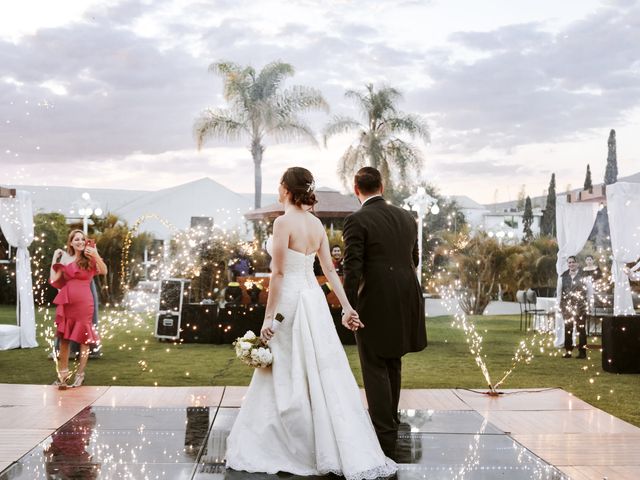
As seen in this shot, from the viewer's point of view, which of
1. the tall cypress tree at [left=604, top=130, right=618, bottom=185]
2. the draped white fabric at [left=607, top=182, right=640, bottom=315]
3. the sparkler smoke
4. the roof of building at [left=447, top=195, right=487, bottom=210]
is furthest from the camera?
the roof of building at [left=447, top=195, right=487, bottom=210]

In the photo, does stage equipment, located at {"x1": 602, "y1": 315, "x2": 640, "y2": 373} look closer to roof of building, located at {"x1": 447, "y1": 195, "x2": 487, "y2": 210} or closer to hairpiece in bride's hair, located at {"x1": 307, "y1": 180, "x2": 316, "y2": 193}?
hairpiece in bride's hair, located at {"x1": 307, "y1": 180, "x2": 316, "y2": 193}

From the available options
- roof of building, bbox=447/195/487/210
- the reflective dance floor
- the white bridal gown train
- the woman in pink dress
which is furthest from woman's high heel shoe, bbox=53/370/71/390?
roof of building, bbox=447/195/487/210

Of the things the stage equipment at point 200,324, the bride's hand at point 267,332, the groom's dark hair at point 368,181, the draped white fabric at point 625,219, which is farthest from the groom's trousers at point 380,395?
the stage equipment at point 200,324

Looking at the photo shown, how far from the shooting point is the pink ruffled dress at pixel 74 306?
25.0ft

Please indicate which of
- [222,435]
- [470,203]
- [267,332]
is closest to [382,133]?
[222,435]

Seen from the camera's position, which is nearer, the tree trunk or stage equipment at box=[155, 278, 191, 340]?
stage equipment at box=[155, 278, 191, 340]

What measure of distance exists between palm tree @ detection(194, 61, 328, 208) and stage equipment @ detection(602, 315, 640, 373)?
21.1 metres

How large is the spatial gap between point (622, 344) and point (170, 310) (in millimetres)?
7099

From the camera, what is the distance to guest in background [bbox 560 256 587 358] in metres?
11.0

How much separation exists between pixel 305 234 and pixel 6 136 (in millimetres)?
3807

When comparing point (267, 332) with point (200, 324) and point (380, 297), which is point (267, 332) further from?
point (200, 324)

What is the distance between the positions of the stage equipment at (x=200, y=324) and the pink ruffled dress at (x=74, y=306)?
16.2 ft

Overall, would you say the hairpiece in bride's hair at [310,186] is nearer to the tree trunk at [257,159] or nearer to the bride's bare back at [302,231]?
the bride's bare back at [302,231]

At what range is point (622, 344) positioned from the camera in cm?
939
